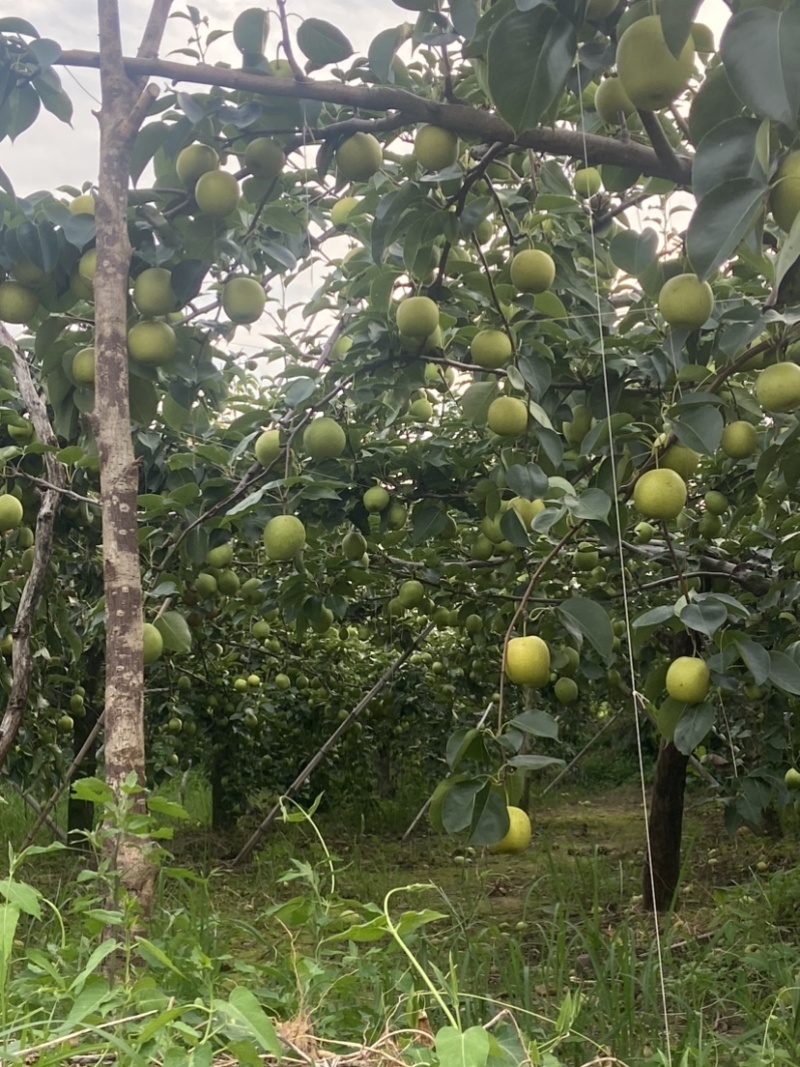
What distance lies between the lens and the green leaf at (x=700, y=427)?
4.86 feet

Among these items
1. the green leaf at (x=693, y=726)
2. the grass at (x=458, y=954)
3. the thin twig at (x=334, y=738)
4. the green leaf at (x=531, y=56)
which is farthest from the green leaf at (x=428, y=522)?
the green leaf at (x=531, y=56)

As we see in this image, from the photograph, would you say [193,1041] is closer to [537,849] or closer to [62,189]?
[62,189]

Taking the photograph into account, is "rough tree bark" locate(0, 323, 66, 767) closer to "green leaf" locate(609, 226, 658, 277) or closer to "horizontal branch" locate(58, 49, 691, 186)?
"horizontal branch" locate(58, 49, 691, 186)

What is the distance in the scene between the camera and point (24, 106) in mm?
1482

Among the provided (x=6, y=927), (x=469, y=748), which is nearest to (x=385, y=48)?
(x=469, y=748)

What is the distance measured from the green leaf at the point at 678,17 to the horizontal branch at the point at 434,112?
36cm

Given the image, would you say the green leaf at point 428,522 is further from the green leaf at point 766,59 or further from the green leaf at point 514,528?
the green leaf at point 766,59

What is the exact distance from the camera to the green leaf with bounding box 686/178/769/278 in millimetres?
988

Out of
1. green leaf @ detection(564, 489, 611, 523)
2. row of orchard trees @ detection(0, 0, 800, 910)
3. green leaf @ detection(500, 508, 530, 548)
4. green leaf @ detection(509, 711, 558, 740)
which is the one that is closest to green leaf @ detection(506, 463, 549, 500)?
row of orchard trees @ detection(0, 0, 800, 910)

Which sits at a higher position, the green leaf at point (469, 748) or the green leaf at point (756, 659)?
the green leaf at point (756, 659)

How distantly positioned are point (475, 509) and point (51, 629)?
1.31 m

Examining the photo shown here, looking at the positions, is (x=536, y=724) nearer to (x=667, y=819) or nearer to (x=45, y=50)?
(x=45, y=50)

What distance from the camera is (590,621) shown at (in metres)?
1.55

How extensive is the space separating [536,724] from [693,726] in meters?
0.29
